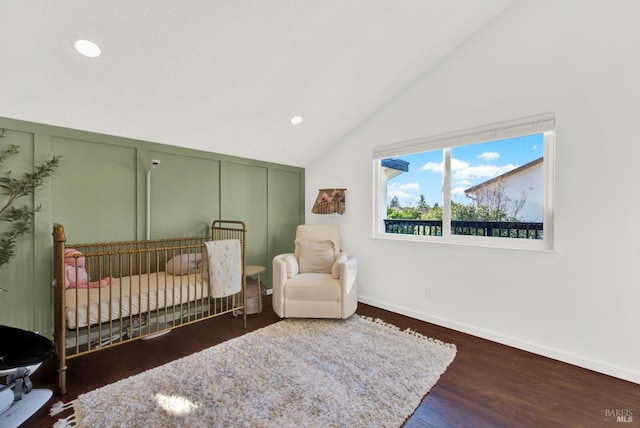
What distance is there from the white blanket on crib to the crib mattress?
0.36 ft

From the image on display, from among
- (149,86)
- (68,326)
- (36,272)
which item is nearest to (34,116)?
(149,86)

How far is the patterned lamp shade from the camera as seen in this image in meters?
3.57

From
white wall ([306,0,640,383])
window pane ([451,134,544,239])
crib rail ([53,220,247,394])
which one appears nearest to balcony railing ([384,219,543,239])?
window pane ([451,134,544,239])

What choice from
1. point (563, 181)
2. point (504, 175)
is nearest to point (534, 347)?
point (563, 181)

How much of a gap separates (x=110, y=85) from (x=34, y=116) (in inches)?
24.9

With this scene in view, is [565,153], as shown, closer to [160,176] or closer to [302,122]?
[302,122]

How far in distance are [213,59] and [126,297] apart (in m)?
1.92

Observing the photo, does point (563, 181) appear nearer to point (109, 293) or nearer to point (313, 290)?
point (313, 290)

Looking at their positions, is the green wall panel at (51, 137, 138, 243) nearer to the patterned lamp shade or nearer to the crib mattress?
the crib mattress

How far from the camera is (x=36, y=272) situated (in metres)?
2.12

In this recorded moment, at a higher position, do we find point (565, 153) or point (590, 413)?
point (565, 153)

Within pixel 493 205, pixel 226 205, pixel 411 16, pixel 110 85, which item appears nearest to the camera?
pixel 110 85

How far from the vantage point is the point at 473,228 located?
2.71 m

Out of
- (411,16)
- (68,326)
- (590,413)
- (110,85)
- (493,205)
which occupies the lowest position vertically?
(590,413)
